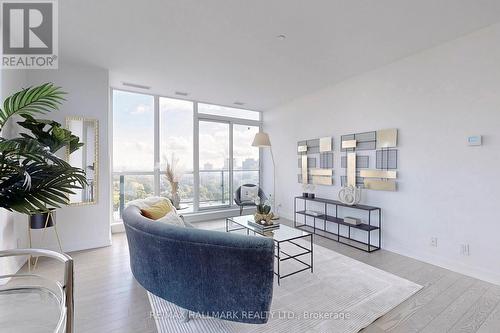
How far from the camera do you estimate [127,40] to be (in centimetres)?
269

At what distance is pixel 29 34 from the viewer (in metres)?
2.50

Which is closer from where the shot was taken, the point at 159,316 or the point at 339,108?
the point at 159,316

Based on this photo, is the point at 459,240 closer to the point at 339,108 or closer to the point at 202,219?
the point at 339,108

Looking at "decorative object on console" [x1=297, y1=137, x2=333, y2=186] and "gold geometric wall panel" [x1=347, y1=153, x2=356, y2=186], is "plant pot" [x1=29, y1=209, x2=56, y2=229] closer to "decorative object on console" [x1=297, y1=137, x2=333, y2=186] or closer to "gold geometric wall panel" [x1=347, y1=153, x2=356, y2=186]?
"decorative object on console" [x1=297, y1=137, x2=333, y2=186]

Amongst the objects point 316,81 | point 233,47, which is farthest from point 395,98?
point 233,47

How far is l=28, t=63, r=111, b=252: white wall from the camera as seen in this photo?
3.21 m

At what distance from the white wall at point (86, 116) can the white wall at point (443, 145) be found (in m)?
4.03

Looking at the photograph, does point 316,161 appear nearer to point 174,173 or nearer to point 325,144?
point 325,144

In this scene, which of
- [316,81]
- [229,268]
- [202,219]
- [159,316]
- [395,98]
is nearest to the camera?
[229,268]

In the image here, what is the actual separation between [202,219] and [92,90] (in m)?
3.15

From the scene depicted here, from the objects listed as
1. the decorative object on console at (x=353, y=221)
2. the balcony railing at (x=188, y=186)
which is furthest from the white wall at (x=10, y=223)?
the decorative object on console at (x=353, y=221)

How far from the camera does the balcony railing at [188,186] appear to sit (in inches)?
171

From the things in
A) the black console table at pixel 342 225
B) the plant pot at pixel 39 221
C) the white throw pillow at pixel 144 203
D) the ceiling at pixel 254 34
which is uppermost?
the ceiling at pixel 254 34

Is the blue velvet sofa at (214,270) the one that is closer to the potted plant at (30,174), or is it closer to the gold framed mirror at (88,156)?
the potted plant at (30,174)
